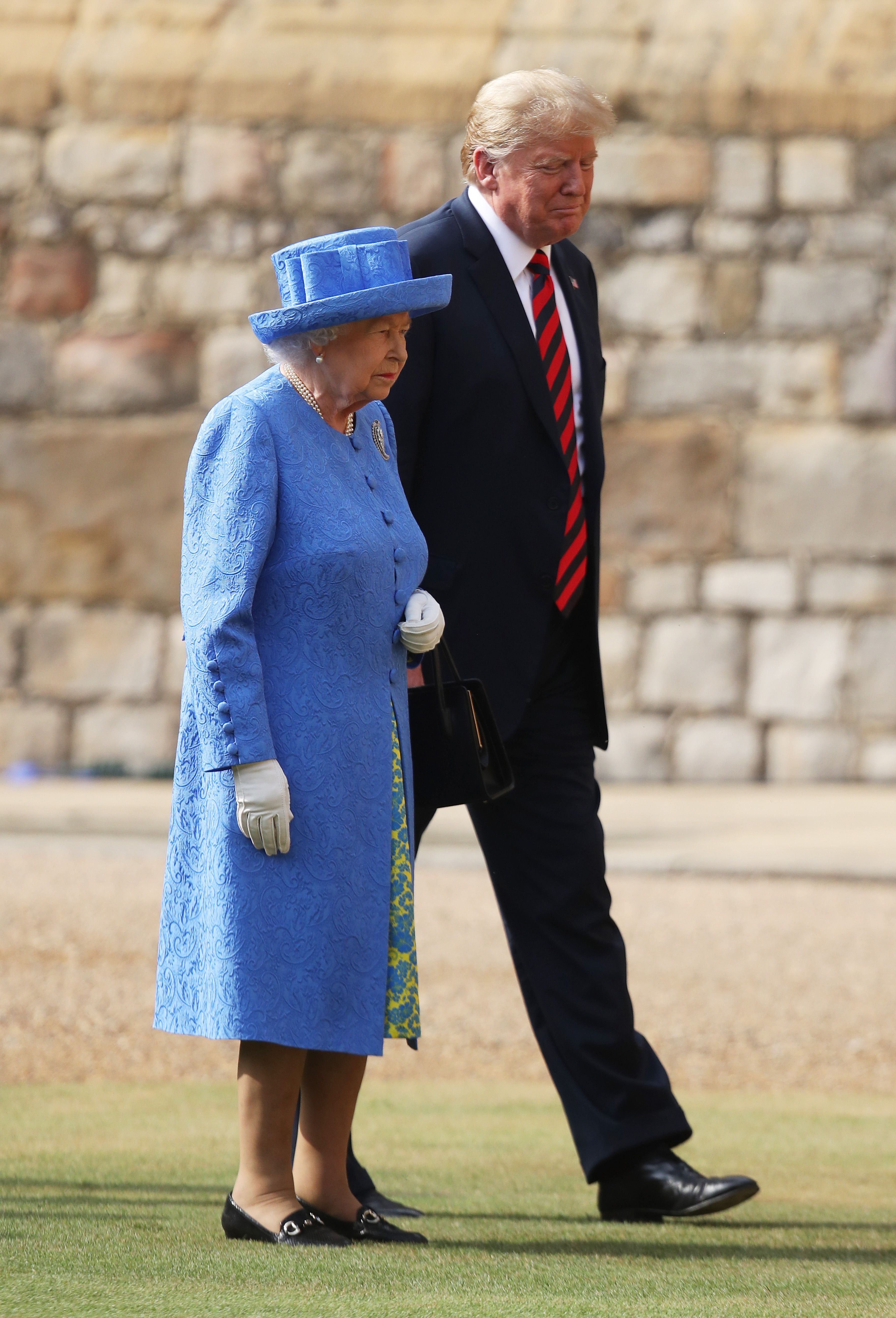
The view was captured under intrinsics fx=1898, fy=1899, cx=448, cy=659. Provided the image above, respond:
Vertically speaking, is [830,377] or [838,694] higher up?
[830,377]

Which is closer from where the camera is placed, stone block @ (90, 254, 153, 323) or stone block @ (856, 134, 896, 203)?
stone block @ (856, 134, 896, 203)

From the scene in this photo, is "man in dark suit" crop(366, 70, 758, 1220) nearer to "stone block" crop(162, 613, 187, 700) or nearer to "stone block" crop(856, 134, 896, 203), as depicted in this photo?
"stone block" crop(162, 613, 187, 700)

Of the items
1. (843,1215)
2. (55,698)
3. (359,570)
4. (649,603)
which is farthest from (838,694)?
(359,570)

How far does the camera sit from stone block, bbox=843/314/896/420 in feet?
28.0

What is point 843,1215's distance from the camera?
2.94 m

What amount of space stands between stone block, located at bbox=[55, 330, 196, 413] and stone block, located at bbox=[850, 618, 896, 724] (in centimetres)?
326

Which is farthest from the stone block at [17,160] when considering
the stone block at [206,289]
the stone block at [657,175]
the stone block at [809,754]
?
the stone block at [809,754]

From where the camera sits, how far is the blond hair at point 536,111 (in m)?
2.97

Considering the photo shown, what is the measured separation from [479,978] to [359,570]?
2773 millimetres

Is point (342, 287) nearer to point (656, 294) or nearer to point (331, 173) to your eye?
point (656, 294)

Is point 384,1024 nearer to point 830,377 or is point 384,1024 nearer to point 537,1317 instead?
point 537,1317

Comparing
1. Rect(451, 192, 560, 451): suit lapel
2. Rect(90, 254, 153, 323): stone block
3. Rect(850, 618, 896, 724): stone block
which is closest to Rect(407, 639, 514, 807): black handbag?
Rect(451, 192, 560, 451): suit lapel

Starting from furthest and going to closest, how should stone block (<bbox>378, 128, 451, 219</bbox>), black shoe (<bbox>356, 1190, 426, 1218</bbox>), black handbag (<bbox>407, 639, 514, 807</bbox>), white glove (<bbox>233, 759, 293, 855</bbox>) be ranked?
stone block (<bbox>378, 128, 451, 219</bbox>) → black shoe (<bbox>356, 1190, 426, 1218</bbox>) → black handbag (<bbox>407, 639, 514, 807</bbox>) → white glove (<bbox>233, 759, 293, 855</bbox>)

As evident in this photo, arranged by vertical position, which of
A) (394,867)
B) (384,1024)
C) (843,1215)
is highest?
(394,867)
